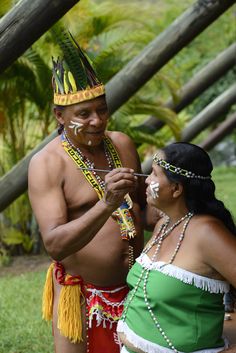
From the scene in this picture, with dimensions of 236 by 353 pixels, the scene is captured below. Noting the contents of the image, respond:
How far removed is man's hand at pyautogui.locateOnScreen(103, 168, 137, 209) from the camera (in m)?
3.38

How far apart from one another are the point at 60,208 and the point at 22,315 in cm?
357

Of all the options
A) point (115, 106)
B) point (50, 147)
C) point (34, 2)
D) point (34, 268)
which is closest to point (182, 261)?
point (50, 147)

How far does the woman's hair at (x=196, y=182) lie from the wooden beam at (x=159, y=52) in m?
2.56

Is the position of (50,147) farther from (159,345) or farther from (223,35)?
(223,35)

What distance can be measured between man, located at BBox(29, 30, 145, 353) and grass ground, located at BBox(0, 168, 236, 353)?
6.90ft

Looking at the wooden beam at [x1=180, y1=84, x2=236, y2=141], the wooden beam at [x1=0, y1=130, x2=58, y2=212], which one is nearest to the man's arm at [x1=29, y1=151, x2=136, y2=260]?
the wooden beam at [x1=0, y1=130, x2=58, y2=212]

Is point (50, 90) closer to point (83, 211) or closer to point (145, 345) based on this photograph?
point (83, 211)

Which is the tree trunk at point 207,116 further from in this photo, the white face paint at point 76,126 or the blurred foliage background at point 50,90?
the white face paint at point 76,126

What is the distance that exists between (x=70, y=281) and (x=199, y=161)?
99 centimetres

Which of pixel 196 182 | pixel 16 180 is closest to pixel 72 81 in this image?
pixel 196 182

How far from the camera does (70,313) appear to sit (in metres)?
3.82

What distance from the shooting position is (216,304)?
3229 millimetres

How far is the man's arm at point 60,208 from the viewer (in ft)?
11.2

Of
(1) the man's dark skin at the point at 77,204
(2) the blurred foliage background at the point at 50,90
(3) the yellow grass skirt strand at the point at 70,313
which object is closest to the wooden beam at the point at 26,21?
(1) the man's dark skin at the point at 77,204
